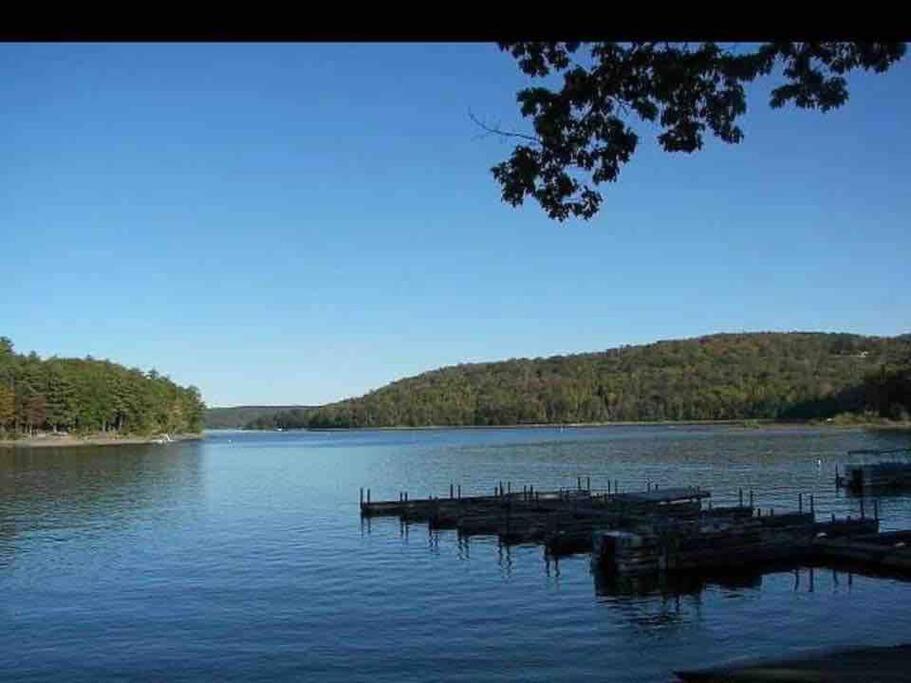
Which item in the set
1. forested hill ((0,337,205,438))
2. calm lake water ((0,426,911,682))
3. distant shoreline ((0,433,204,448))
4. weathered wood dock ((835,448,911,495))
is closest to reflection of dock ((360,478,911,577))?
calm lake water ((0,426,911,682))

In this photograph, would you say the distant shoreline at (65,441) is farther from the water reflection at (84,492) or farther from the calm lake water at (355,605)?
the calm lake water at (355,605)

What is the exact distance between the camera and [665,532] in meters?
38.7

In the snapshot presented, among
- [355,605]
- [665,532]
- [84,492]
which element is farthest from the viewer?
[84,492]

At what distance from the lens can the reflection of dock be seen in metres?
37.5

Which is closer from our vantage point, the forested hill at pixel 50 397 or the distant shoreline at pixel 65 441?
the distant shoreline at pixel 65 441

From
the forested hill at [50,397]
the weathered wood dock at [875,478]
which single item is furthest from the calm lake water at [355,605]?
the forested hill at [50,397]

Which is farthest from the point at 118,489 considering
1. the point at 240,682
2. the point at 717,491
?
the point at 240,682

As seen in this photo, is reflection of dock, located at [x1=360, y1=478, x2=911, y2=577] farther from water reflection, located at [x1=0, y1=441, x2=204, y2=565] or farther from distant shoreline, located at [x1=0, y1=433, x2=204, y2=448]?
distant shoreline, located at [x1=0, y1=433, x2=204, y2=448]

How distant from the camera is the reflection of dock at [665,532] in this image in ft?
123

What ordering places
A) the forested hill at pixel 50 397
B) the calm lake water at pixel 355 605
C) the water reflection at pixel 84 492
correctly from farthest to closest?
the forested hill at pixel 50 397, the water reflection at pixel 84 492, the calm lake water at pixel 355 605

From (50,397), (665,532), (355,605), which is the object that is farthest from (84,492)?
(50,397)

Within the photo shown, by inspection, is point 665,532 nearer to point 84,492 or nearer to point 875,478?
point 875,478
